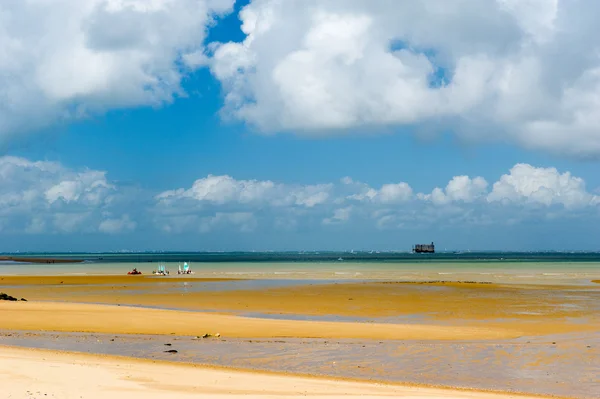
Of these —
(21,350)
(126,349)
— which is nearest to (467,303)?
(126,349)

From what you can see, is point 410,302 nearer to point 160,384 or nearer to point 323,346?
point 323,346

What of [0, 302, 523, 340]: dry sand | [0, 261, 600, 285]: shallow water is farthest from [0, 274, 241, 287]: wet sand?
[0, 302, 523, 340]: dry sand

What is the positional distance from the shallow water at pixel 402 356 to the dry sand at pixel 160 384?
1.66m

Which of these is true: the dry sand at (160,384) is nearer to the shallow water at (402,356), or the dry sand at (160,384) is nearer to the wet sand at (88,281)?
the shallow water at (402,356)

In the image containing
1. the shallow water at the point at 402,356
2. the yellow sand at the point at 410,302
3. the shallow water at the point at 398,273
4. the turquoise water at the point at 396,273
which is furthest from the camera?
the turquoise water at the point at 396,273

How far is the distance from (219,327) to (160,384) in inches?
485

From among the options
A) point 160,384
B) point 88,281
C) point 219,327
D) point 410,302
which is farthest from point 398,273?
point 160,384

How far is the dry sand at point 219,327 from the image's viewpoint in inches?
975

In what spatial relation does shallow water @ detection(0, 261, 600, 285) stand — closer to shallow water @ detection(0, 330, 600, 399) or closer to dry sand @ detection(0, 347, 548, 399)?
shallow water @ detection(0, 330, 600, 399)

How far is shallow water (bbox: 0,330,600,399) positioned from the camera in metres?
16.4

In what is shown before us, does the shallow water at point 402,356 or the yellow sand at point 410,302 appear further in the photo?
the yellow sand at point 410,302

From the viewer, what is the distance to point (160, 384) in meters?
14.2

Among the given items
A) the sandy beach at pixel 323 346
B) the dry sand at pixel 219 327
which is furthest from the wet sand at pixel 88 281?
the dry sand at pixel 219 327

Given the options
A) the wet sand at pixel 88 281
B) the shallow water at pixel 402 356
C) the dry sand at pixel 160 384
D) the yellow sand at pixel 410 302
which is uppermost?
the dry sand at pixel 160 384
